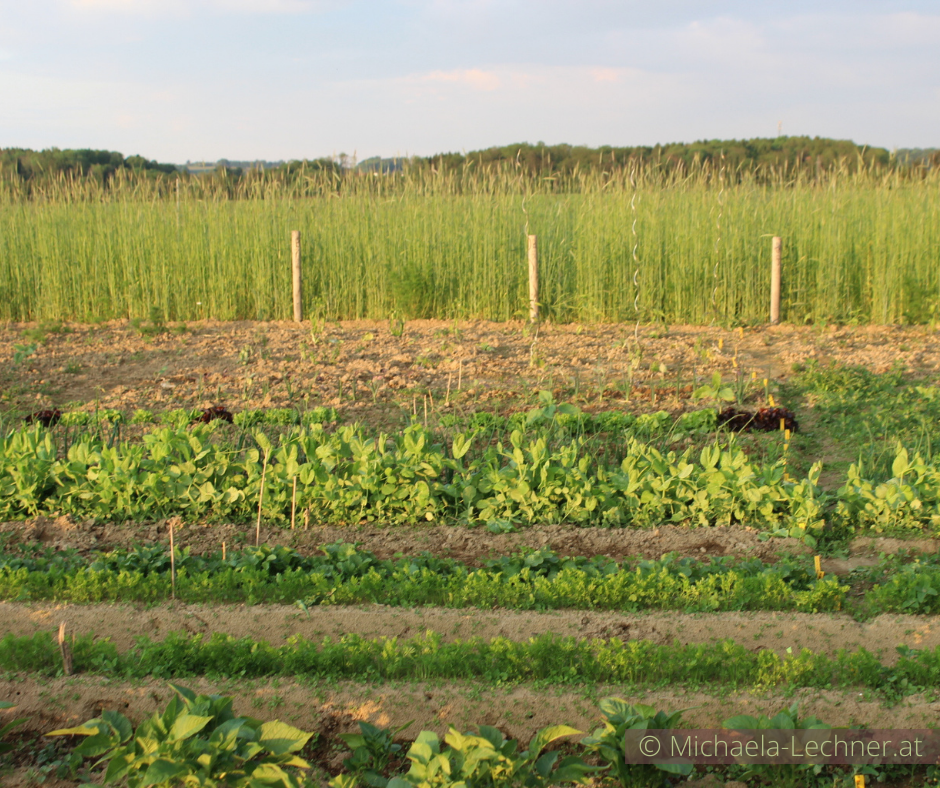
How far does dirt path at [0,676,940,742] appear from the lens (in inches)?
95.1

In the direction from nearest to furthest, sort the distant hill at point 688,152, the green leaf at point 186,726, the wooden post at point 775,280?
1. the green leaf at point 186,726
2. the wooden post at point 775,280
3. the distant hill at point 688,152

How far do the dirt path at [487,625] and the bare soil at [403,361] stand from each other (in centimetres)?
254

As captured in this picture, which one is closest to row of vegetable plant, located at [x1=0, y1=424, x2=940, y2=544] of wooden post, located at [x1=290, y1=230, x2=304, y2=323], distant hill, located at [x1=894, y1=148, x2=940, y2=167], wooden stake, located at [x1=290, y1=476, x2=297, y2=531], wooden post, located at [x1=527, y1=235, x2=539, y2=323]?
wooden stake, located at [x1=290, y1=476, x2=297, y2=531]

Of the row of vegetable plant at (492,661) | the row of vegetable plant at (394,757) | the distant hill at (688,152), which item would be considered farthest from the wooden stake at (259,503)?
the distant hill at (688,152)

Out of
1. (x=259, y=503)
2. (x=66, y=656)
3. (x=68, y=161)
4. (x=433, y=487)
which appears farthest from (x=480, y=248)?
(x=68, y=161)

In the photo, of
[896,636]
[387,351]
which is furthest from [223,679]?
[387,351]

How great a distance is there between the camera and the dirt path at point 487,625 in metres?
2.79

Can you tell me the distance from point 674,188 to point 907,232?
2781mm

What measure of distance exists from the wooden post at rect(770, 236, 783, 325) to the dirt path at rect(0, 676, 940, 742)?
278 inches

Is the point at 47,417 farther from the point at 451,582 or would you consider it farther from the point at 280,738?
the point at 280,738

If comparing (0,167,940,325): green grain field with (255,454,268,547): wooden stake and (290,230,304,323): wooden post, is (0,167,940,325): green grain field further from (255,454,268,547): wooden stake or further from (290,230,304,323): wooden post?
(255,454,268,547): wooden stake

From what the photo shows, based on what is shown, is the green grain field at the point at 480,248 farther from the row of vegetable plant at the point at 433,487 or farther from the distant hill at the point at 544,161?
the row of vegetable plant at the point at 433,487

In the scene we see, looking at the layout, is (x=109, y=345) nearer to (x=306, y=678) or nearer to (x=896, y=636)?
(x=306, y=678)

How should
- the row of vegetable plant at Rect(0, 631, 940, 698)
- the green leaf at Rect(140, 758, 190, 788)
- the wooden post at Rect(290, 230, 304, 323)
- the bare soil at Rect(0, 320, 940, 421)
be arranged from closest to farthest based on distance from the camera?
the green leaf at Rect(140, 758, 190, 788), the row of vegetable plant at Rect(0, 631, 940, 698), the bare soil at Rect(0, 320, 940, 421), the wooden post at Rect(290, 230, 304, 323)
